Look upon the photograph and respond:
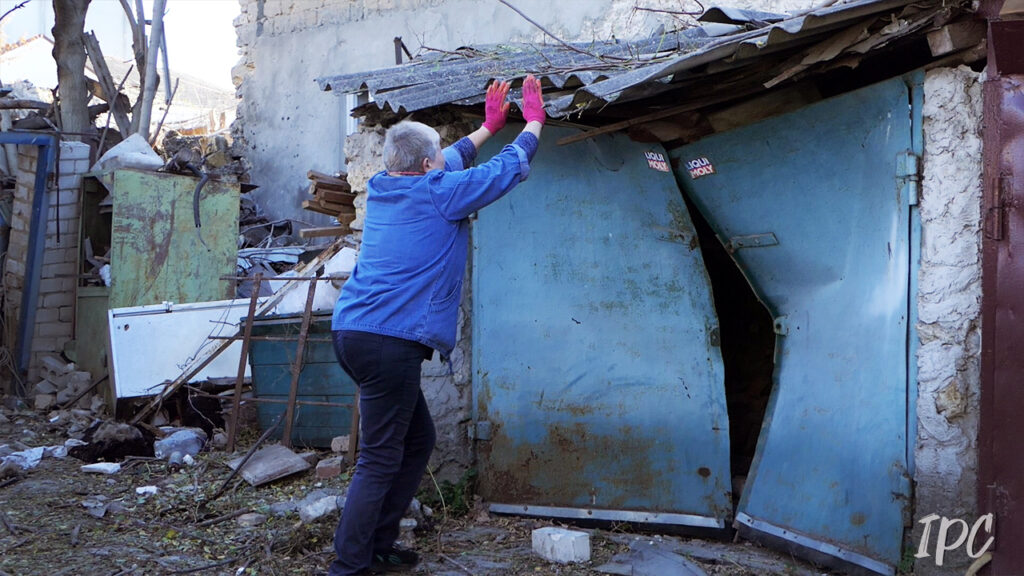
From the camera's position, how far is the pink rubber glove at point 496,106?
4.46 metres

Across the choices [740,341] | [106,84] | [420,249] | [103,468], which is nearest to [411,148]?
[420,249]

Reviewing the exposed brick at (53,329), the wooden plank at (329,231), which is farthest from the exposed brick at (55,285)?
the wooden plank at (329,231)

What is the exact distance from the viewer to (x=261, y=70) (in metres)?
13.8

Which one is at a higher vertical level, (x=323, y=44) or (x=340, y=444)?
(x=323, y=44)

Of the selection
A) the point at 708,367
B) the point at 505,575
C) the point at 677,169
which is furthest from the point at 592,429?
the point at 677,169

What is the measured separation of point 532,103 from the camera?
4.20 meters

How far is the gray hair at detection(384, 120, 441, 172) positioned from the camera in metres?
4.11

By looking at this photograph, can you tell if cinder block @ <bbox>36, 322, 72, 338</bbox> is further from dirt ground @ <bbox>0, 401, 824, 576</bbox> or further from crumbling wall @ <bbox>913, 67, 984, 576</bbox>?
crumbling wall @ <bbox>913, 67, 984, 576</bbox>

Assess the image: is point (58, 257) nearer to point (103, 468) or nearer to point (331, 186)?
point (103, 468)

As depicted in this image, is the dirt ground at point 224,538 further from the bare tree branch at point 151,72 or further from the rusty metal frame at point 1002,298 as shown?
the bare tree branch at point 151,72

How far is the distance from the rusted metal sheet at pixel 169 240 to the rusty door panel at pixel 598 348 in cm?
473

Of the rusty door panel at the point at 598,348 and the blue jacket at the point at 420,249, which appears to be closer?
the blue jacket at the point at 420,249

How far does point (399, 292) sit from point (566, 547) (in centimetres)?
149

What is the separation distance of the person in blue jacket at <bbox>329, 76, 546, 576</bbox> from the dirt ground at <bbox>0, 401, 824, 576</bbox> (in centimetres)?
57
